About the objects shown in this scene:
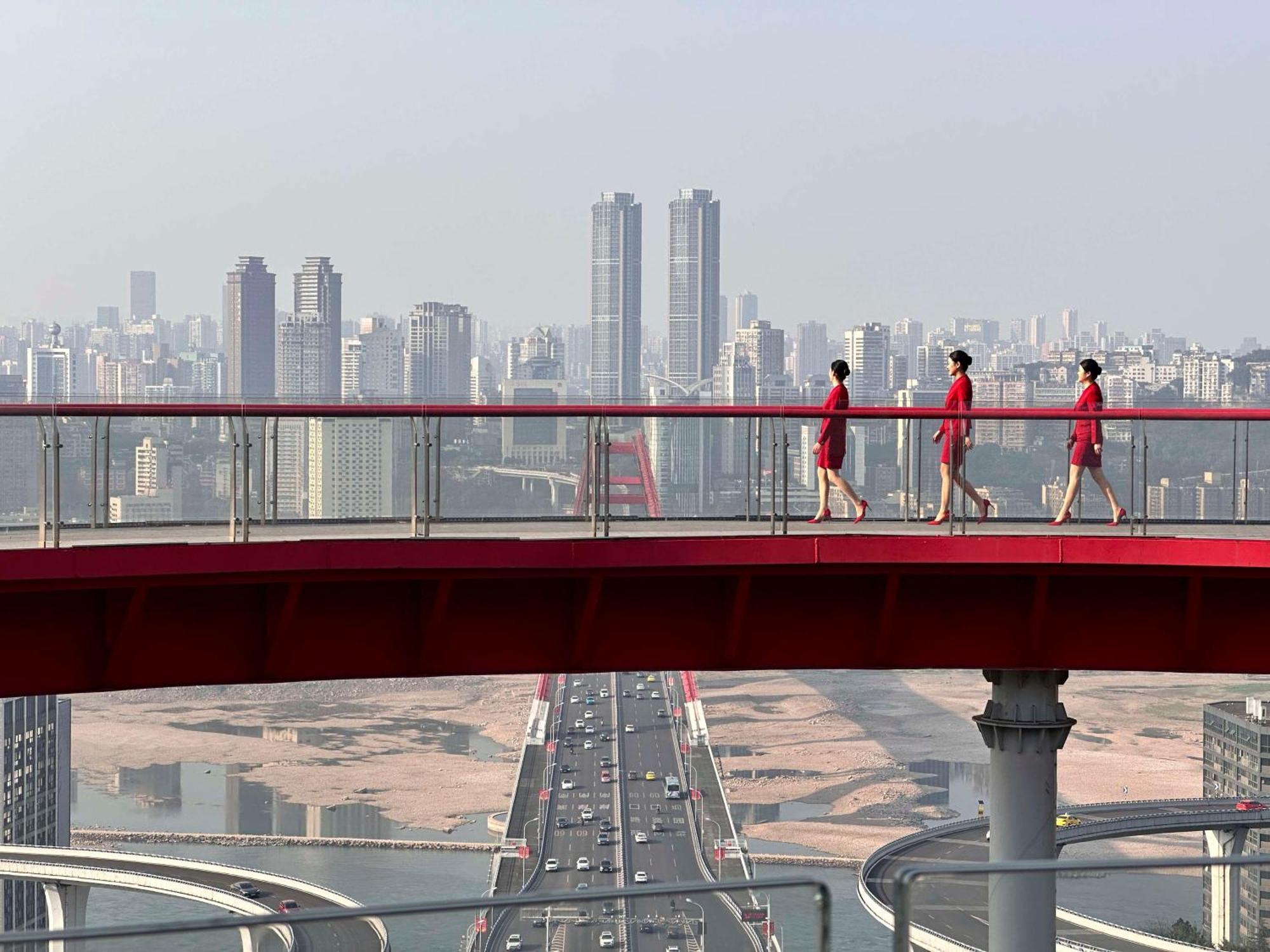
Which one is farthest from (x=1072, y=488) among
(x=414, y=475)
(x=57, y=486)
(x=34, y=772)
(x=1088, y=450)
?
(x=34, y=772)

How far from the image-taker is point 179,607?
15977 mm

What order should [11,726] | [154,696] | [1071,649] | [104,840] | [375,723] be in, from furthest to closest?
1. [154,696]
2. [375,723]
3. [104,840]
4. [11,726]
5. [1071,649]

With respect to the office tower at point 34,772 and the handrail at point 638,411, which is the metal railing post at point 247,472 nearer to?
the handrail at point 638,411

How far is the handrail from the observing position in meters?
17.1

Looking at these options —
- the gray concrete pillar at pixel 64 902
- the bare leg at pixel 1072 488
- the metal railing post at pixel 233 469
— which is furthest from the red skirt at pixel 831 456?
the gray concrete pillar at pixel 64 902

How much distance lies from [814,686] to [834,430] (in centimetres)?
→ 14725

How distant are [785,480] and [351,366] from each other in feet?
513

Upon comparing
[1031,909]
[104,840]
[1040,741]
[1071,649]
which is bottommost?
[104,840]

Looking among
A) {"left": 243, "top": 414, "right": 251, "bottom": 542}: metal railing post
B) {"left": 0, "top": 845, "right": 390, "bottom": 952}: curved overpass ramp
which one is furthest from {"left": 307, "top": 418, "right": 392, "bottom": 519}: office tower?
{"left": 0, "top": 845, "right": 390, "bottom": 952}: curved overpass ramp

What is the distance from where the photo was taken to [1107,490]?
61.2 ft

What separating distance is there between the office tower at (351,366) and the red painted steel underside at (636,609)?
139 metres

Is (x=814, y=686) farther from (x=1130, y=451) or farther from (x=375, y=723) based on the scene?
(x=1130, y=451)

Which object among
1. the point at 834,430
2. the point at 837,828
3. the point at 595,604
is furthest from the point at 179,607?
the point at 837,828

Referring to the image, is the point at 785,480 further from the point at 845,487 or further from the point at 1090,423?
the point at 1090,423
